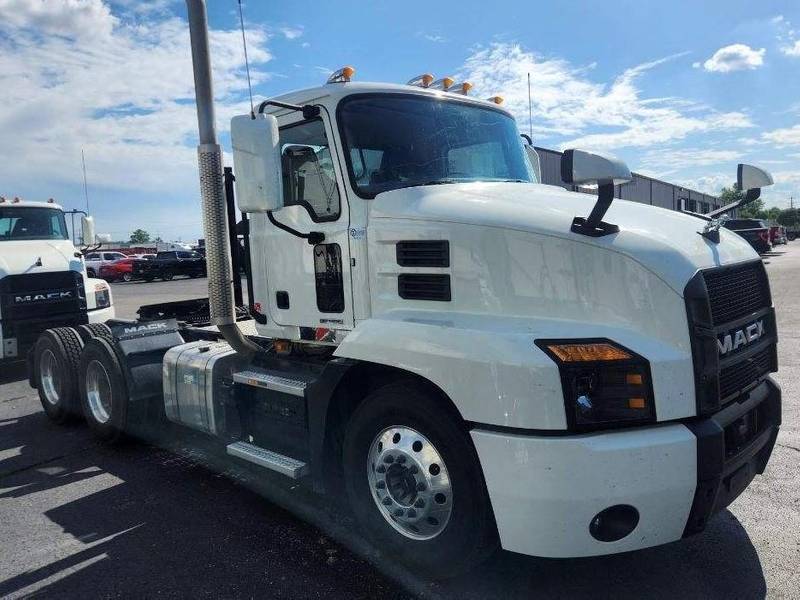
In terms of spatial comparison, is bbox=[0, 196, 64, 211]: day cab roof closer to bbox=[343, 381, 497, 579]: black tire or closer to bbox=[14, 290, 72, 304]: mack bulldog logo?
bbox=[14, 290, 72, 304]: mack bulldog logo

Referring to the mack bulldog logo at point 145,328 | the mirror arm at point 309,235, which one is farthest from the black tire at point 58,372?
the mirror arm at point 309,235

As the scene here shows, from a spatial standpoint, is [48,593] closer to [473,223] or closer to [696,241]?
[473,223]

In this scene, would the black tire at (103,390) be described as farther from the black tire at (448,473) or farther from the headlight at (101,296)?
the headlight at (101,296)

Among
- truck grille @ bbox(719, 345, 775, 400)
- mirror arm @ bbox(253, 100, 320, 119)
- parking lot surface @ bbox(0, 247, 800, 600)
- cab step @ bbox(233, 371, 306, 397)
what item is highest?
mirror arm @ bbox(253, 100, 320, 119)

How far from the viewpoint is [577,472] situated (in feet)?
8.86

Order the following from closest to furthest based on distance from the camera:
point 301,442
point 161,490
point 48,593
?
point 48,593, point 301,442, point 161,490

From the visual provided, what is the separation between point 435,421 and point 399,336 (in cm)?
48

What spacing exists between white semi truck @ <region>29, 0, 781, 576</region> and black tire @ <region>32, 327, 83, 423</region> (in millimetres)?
2748

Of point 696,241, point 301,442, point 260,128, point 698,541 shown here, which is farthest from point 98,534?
point 696,241

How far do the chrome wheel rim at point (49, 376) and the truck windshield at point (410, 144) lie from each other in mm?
4831

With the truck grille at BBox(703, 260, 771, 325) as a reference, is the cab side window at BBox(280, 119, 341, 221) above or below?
above

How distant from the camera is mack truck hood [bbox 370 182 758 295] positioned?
2902 millimetres

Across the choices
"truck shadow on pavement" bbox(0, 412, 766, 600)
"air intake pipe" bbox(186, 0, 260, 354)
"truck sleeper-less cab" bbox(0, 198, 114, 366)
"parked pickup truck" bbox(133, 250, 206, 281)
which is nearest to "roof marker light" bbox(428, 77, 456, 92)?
"air intake pipe" bbox(186, 0, 260, 354)

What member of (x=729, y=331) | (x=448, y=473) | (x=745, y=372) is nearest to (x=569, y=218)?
(x=729, y=331)
